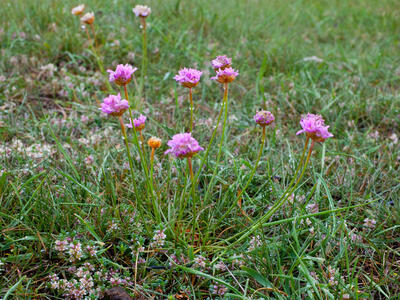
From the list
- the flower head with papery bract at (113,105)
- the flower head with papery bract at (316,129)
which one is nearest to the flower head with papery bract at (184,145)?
the flower head with papery bract at (113,105)

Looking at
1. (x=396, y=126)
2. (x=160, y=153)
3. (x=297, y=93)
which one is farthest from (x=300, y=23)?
(x=160, y=153)

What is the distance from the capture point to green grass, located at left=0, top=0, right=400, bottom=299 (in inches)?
56.3

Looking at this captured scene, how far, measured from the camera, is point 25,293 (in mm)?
1278

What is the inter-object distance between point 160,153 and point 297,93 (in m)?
1.33

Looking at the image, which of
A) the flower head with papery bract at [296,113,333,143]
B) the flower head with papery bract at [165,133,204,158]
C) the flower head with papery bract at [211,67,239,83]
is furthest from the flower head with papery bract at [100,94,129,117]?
the flower head with papery bract at [296,113,333,143]

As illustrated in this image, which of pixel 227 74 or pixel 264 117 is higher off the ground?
pixel 227 74

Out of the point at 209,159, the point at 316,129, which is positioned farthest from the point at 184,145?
the point at 209,159

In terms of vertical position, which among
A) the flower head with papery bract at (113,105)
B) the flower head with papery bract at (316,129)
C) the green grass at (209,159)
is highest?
the flower head with papery bract at (113,105)

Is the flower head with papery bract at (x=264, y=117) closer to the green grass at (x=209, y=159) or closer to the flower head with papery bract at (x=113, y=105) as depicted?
the green grass at (x=209, y=159)

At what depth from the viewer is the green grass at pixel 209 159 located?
4.69ft

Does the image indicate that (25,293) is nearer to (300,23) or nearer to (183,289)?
(183,289)

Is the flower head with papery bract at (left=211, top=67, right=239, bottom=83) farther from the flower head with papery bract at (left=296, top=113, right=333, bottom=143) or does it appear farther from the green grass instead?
the green grass

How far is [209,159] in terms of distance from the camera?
6.39 ft

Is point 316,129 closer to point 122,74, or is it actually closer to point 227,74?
point 227,74
